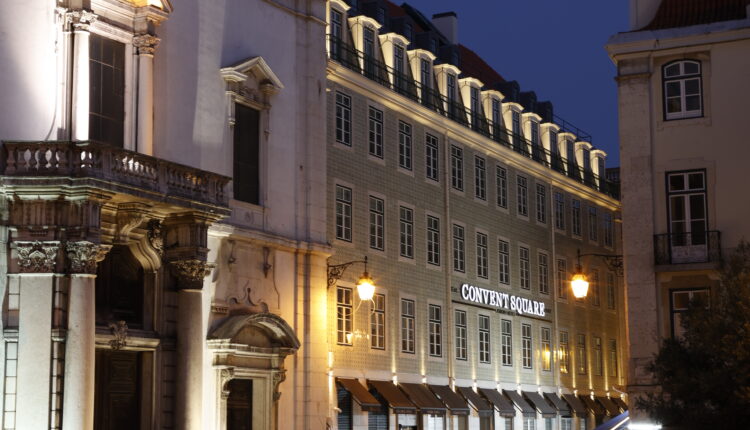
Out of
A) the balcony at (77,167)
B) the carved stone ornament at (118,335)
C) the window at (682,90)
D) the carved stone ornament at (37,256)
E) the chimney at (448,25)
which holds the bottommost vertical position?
the carved stone ornament at (118,335)

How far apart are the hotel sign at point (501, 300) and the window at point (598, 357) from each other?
6793 mm

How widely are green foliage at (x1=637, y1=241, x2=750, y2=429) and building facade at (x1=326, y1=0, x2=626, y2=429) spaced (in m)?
5.90

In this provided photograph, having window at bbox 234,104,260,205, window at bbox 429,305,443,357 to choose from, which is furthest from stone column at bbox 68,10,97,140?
window at bbox 429,305,443,357

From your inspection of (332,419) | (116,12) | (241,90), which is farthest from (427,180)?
(116,12)

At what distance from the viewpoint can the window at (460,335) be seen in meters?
45.8

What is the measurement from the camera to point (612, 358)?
6094 centimetres

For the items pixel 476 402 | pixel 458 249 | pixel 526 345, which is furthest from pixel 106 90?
pixel 526 345

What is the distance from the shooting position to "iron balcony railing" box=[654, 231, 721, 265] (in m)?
30.7

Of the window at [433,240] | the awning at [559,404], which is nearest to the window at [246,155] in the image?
the window at [433,240]

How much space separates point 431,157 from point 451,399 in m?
7.68

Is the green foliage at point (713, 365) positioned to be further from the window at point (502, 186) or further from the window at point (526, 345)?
the window at point (526, 345)

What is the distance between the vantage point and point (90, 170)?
24.9 m

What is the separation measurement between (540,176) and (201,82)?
26268mm

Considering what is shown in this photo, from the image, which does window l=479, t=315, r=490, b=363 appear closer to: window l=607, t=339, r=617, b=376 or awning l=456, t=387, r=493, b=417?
awning l=456, t=387, r=493, b=417
